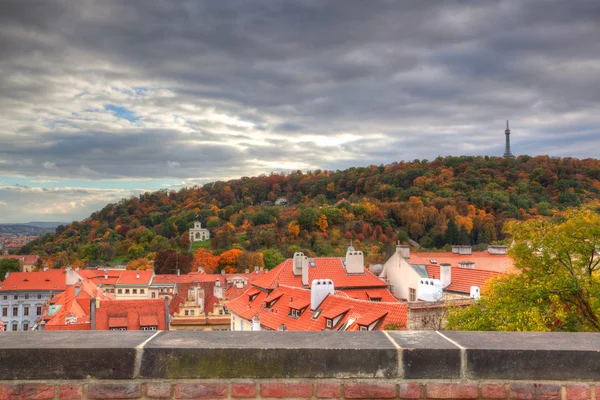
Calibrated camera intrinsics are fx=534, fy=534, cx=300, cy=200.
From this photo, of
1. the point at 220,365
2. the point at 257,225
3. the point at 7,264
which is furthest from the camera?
the point at 257,225

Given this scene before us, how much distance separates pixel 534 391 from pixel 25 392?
2.97 m

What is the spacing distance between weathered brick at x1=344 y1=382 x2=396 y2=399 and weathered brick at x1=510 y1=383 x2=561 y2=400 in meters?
0.71

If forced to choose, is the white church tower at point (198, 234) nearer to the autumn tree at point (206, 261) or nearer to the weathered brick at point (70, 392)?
the autumn tree at point (206, 261)

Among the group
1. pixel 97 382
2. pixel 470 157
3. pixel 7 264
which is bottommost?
pixel 7 264

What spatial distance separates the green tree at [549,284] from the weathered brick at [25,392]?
1449cm

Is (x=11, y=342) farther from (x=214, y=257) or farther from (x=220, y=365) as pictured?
(x=214, y=257)

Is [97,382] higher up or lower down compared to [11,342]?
lower down

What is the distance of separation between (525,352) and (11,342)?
3084mm

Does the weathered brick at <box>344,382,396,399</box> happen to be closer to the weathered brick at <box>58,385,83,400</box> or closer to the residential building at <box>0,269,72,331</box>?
the weathered brick at <box>58,385,83,400</box>

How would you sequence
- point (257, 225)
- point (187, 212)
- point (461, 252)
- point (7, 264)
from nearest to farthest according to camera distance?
1. point (461, 252)
2. point (7, 264)
3. point (257, 225)
4. point (187, 212)

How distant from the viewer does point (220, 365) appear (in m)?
3.11

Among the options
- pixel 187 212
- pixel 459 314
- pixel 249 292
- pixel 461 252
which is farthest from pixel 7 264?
pixel 459 314

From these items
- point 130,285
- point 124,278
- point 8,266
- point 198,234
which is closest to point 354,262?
point 130,285

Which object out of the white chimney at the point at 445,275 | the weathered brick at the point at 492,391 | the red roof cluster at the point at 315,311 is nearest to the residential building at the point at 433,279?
the white chimney at the point at 445,275
